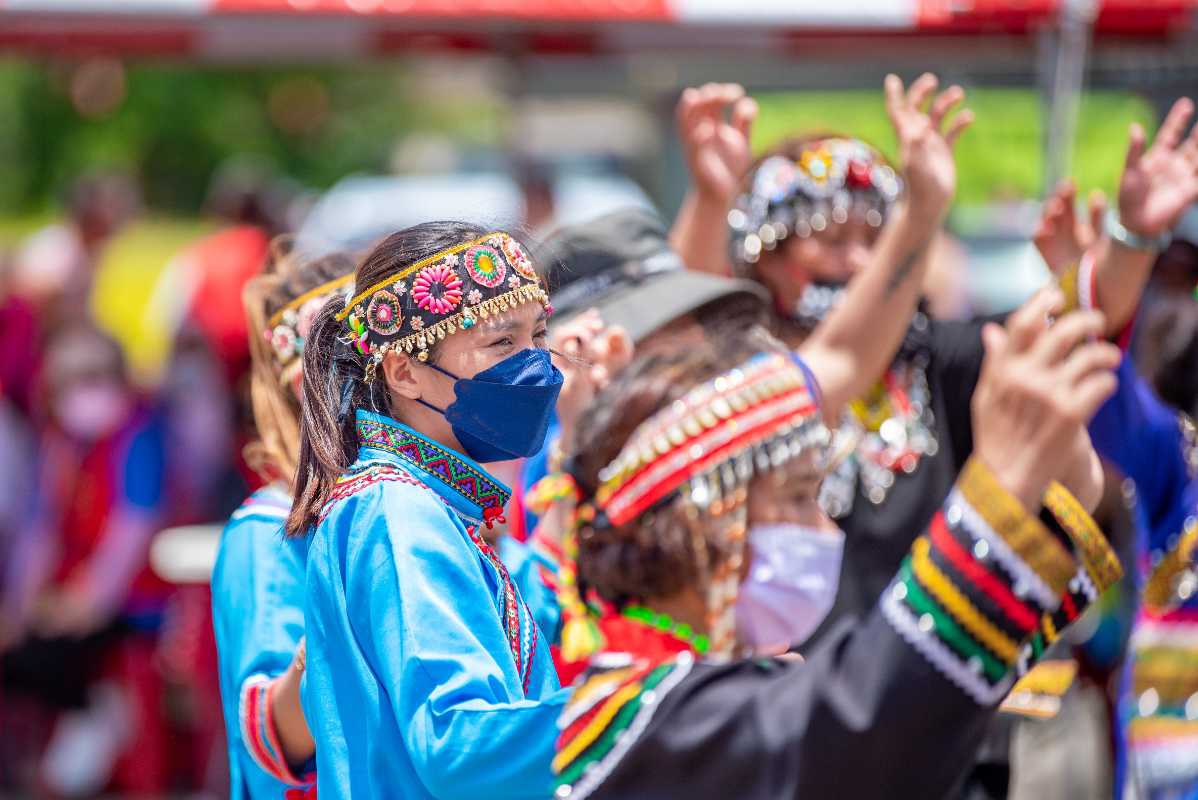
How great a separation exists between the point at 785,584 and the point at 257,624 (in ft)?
3.67

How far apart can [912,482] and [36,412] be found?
17.6 ft

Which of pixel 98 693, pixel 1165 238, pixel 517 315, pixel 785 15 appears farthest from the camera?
pixel 98 693

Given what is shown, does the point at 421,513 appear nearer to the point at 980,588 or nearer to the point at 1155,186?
the point at 980,588

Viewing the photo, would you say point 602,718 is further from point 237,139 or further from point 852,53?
point 237,139

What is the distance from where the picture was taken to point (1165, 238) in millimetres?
3588

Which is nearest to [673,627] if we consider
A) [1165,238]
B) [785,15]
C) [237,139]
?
[1165,238]

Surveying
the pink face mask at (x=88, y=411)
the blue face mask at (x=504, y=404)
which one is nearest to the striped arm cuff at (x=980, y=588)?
the blue face mask at (x=504, y=404)

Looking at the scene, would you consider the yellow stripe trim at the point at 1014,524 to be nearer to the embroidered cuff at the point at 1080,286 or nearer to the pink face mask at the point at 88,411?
the embroidered cuff at the point at 1080,286

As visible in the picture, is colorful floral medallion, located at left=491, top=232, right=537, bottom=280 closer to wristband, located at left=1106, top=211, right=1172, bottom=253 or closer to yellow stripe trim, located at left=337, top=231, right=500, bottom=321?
yellow stripe trim, located at left=337, top=231, right=500, bottom=321

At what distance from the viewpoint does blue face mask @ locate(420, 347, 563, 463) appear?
244 centimetres

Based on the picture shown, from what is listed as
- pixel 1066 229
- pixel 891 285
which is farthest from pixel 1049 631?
pixel 1066 229

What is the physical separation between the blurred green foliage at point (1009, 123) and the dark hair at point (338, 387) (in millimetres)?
3812

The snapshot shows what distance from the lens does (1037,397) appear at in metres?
1.62

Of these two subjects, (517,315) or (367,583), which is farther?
(517,315)
